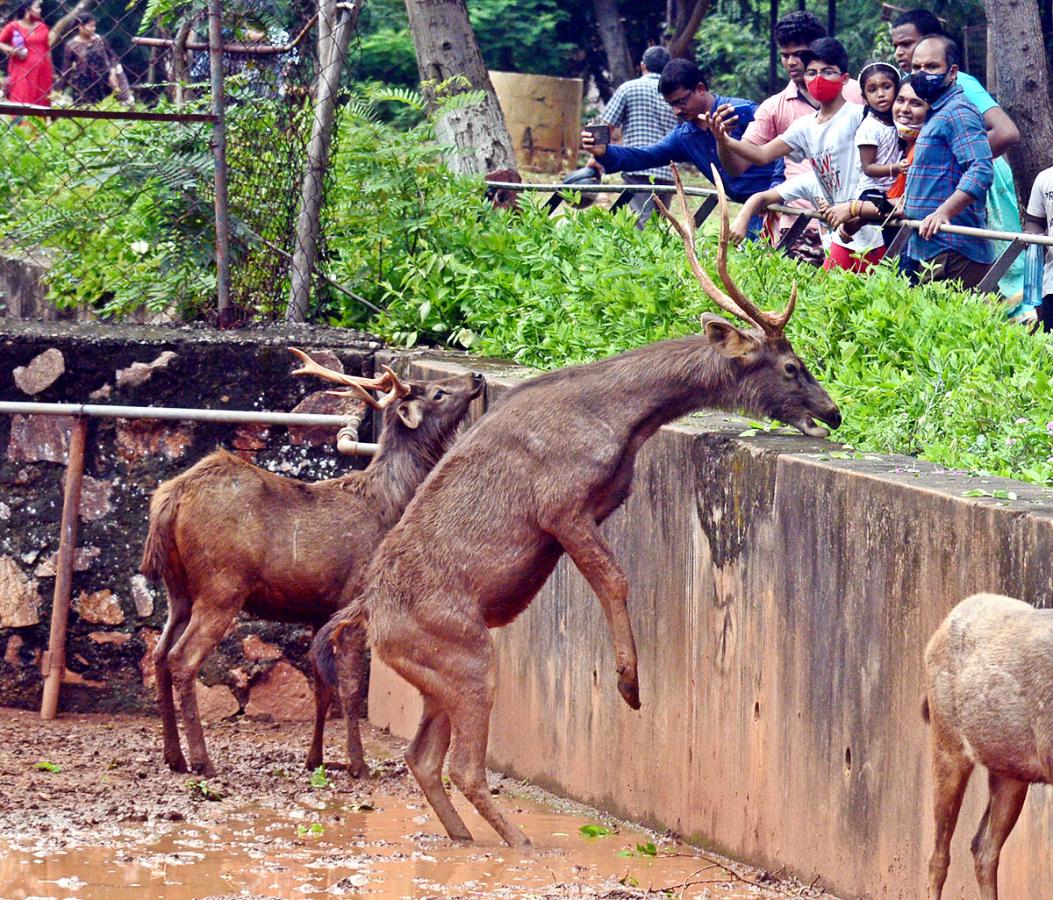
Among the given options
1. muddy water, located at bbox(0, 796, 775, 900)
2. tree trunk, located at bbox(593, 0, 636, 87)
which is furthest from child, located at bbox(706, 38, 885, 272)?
tree trunk, located at bbox(593, 0, 636, 87)

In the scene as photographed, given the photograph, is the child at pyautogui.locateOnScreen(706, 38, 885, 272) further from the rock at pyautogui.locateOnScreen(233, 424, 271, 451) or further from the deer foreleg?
the deer foreleg

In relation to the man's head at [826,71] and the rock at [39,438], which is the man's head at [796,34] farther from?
the rock at [39,438]

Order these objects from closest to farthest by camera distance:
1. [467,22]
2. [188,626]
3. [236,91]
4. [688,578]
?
1. [688,578]
2. [188,626]
3. [236,91]
4. [467,22]

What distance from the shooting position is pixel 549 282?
26.5 ft

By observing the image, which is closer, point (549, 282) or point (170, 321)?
point (549, 282)

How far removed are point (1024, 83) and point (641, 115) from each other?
9.51 ft

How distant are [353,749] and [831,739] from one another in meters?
2.37

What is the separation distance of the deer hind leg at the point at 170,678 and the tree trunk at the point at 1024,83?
21.4 ft

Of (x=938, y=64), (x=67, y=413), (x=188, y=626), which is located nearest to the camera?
(x=188, y=626)

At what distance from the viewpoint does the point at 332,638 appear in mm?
6055

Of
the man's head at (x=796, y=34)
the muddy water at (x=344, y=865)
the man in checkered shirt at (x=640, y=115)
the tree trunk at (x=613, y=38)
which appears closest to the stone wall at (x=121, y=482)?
the muddy water at (x=344, y=865)

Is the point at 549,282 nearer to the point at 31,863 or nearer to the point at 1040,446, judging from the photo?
the point at 1040,446

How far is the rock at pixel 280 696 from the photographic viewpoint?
8078mm

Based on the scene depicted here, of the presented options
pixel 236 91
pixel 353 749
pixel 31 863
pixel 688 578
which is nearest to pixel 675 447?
pixel 688 578
